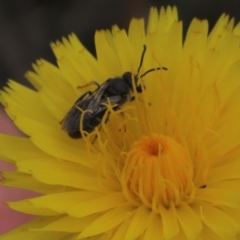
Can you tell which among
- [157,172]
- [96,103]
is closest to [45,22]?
[96,103]

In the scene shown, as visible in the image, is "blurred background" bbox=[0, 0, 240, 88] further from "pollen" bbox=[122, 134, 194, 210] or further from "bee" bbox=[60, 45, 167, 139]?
"pollen" bbox=[122, 134, 194, 210]

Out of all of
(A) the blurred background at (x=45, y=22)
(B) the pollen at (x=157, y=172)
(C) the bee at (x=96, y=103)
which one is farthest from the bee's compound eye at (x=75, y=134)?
(A) the blurred background at (x=45, y=22)

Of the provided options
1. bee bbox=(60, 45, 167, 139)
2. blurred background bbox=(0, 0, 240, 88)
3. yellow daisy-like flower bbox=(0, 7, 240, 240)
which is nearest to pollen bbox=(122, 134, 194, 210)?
yellow daisy-like flower bbox=(0, 7, 240, 240)

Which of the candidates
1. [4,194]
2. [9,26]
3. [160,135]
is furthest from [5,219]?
[9,26]

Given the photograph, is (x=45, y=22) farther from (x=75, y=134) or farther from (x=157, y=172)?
(x=157, y=172)

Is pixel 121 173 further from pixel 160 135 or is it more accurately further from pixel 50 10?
pixel 50 10

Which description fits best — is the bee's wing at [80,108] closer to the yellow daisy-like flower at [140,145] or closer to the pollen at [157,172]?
the yellow daisy-like flower at [140,145]
